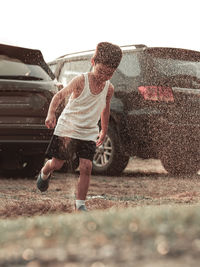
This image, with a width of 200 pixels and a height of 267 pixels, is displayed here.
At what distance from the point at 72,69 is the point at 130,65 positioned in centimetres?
152

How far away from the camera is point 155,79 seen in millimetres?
8078

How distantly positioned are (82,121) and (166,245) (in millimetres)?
3309

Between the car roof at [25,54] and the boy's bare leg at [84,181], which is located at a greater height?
the car roof at [25,54]

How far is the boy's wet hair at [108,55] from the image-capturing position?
502 centimetres

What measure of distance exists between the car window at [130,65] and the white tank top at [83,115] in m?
2.97

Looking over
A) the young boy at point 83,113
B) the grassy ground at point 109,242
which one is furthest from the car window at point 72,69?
the grassy ground at point 109,242

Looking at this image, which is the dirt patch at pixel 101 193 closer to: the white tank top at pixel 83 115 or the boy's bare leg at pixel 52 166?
the boy's bare leg at pixel 52 166

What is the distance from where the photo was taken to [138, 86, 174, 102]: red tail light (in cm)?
805

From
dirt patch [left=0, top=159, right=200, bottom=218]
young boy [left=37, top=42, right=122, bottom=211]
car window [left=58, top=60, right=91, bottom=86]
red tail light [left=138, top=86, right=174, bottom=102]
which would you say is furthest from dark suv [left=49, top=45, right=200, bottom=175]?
young boy [left=37, top=42, right=122, bottom=211]

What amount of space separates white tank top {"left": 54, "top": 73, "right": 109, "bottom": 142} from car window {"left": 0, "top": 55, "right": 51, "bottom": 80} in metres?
2.27

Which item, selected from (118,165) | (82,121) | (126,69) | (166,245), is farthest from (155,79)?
(166,245)

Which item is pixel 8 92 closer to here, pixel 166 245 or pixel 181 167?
pixel 181 167

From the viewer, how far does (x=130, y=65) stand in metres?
8.38

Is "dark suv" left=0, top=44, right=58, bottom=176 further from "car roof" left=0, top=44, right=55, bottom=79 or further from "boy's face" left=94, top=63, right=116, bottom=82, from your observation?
"boy's face" left=94, top=63, right=116, bottom=82
